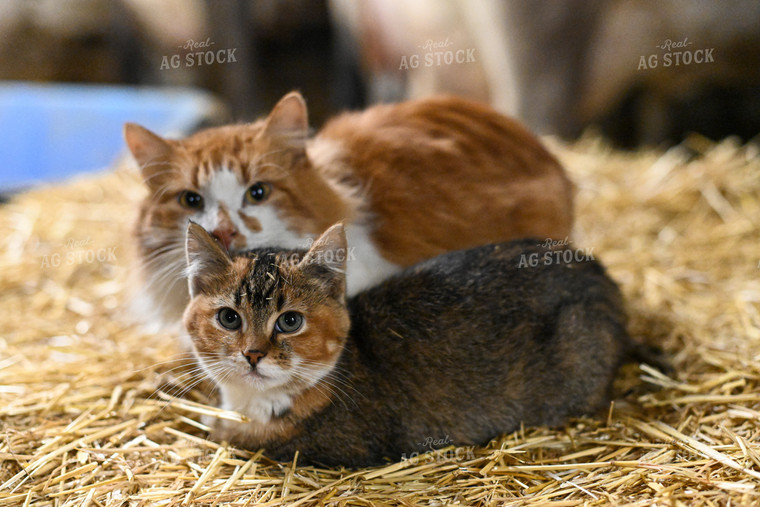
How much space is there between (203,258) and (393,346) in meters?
0.77

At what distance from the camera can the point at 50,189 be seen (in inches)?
208

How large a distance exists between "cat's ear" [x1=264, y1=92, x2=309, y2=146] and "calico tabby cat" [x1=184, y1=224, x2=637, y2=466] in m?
0.52

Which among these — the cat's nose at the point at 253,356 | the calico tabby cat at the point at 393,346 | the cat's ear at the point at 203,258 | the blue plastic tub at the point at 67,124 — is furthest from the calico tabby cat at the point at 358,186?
the blue plastic tub at the point at 67,124

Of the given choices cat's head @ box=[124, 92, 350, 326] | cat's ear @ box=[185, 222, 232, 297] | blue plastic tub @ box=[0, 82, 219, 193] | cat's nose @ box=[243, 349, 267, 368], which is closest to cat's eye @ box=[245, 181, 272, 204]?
cat's head @ box=[124, 92, 350, 326]

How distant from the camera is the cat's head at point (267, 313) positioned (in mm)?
2139

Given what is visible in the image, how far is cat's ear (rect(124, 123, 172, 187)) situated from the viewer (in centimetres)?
249

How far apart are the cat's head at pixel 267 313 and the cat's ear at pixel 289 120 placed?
0.53 m

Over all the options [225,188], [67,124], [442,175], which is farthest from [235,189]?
[67,124]

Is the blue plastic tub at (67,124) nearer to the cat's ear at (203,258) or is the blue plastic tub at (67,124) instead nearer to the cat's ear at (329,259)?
the cat's ear at (203,258)

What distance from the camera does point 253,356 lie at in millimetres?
2090

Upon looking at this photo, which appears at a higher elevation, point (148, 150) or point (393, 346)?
point (148, 150)

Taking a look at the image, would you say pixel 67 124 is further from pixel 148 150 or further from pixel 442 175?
pixel 442 175

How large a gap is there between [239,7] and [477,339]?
3.82 m

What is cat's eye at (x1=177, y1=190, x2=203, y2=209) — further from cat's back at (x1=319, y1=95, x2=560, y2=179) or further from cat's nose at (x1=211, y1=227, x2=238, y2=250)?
cat's back at (x1=319, y1=95, x2=560, y2=179)
